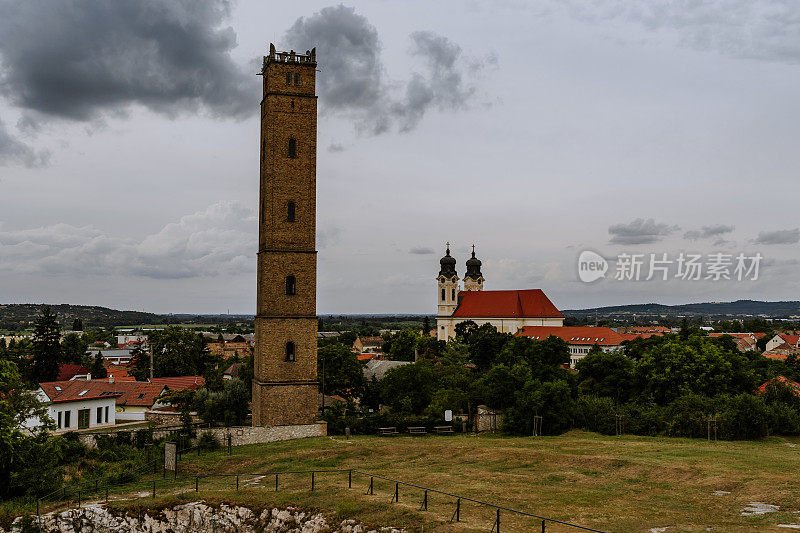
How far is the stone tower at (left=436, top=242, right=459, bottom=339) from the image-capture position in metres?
99.4

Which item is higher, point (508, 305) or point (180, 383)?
point (508, 305)

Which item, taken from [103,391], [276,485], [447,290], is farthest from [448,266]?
[276,485]

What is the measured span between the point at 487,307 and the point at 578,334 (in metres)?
13.9

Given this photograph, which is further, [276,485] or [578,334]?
[578,334]

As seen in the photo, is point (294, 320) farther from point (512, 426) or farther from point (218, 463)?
point (512, 426)

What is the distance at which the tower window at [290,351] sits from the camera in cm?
3462

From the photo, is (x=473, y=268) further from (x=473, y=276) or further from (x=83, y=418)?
(x=83, y=418)

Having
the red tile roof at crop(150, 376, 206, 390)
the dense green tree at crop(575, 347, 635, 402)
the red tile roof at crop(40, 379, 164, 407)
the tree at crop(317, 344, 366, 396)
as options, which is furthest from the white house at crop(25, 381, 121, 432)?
the dense green tree at crop(575, 347, 635, 402)

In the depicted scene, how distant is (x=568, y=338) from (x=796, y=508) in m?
72.9

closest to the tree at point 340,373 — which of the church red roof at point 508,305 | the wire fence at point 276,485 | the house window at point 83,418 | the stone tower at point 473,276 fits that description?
the house window at point 83,418

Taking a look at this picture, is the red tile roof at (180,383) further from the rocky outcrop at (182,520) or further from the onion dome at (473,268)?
the onion dome at (473,268)

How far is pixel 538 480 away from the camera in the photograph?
72.4 feet

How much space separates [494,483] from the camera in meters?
21.6

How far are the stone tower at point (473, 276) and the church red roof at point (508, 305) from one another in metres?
6.25
